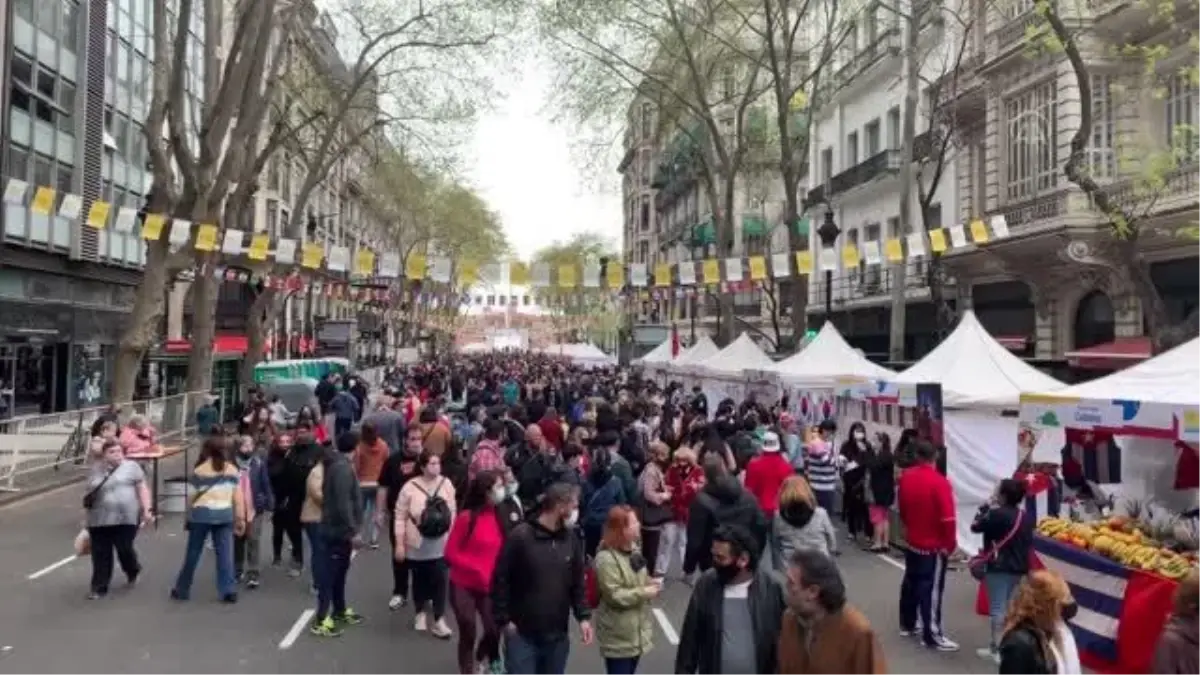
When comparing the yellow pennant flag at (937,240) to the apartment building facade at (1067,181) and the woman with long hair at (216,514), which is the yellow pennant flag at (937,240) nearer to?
the apartment building facade at (1067,181)

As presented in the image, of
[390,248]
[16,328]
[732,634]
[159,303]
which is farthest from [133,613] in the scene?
[390,248]

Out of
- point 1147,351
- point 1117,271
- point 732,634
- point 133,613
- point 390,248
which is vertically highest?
point 390,248

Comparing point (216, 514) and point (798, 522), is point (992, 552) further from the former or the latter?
point (216, 514)

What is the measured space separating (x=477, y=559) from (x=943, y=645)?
409 centimetres

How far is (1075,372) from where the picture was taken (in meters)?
23.3

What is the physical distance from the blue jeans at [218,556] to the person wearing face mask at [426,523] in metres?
2.14

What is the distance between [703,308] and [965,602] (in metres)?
60.5

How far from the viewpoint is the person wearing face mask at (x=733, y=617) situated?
5.02 m

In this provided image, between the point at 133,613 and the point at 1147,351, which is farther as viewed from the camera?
the point at 1147,351

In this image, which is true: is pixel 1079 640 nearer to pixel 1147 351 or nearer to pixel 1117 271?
pixel 1147 351

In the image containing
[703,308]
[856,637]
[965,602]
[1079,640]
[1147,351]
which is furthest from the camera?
[703,308]

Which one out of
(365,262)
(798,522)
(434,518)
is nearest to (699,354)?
(365,262)

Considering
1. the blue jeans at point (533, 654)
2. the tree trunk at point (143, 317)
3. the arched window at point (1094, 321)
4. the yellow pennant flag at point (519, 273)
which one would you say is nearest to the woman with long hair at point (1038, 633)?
the blue jeans at point (533, 654)

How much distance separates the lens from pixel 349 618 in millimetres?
9188
